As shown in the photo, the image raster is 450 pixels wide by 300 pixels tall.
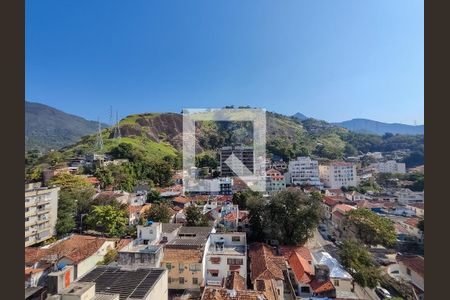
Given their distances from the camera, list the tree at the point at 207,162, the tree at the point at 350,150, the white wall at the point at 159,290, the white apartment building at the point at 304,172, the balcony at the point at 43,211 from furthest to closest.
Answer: the tree at the point at 350,150 < the tree at the point at 207,162 < the white apartment building at the point at 304,172 < the balcony at the point at 43,211 < the white wall at the point at 159,290

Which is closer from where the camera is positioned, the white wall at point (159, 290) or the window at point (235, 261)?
the white wall at point (159, 290)

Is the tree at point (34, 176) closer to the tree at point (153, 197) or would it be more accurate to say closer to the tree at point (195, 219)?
the tree at point (153, 197)

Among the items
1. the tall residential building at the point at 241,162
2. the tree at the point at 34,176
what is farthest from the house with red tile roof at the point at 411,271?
the tree at the point at 34,176

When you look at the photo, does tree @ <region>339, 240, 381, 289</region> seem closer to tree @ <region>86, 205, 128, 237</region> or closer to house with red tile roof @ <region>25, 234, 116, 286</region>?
house with red tile roof @ <region>25, 234, 116, 286</region>

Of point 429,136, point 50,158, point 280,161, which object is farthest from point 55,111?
point 429,136

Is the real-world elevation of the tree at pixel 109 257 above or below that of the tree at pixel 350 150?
below

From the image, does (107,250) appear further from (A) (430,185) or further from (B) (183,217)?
(A) (430,185)

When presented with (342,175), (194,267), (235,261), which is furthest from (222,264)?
(342,175)
